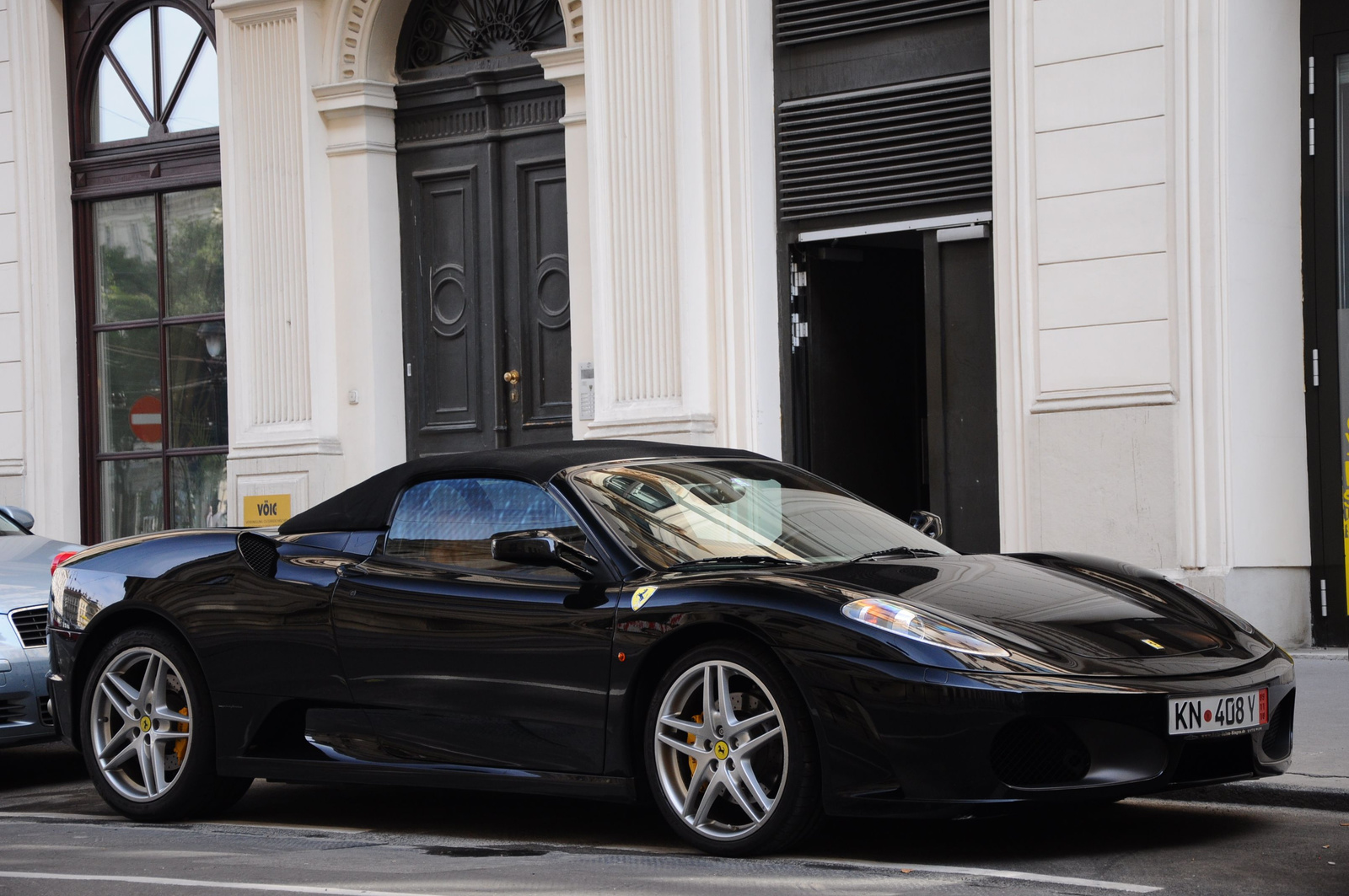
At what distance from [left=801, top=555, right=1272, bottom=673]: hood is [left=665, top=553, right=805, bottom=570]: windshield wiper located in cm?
20

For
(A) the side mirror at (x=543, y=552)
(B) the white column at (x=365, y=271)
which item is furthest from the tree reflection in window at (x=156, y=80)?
(A) the side mirror at (x=543, y=552)

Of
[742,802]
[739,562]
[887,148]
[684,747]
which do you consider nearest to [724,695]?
[684,747]

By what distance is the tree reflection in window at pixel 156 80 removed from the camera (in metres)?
16.1

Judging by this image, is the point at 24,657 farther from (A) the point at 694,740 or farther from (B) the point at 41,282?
(B) the point at 41,282

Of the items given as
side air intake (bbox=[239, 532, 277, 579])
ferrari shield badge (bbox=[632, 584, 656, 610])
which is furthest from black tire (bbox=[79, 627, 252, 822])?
ferrari shield badge (bbox=[632, 584, 656, 610])

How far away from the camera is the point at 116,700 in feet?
23.8

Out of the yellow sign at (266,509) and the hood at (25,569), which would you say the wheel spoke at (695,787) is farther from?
the yellow sign at (266,509)

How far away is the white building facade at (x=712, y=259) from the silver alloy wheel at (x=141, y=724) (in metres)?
5.92

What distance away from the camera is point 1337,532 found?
1096 centimetres

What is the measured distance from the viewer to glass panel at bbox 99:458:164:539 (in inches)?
655

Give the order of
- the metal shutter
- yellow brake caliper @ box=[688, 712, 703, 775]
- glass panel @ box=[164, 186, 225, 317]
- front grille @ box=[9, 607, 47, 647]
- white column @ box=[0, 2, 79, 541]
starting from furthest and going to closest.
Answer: white column @ box=[0, 2, 79, 541] → glass panel @ box=[164, 186, 225, 317] → the metal shutter → front grille @ box=[9, 607, 47, 647] → yellow brake caliper @ box=[688, 712, 703, 775]

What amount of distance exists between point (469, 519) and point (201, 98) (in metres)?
10.7

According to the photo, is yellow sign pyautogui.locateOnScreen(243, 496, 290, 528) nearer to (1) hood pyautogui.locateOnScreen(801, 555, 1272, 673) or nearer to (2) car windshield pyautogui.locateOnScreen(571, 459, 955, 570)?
(2) car windshield pyautogui.locateOnScreen(571, 459, 955, 570)

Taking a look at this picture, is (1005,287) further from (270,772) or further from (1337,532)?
(270,772)
